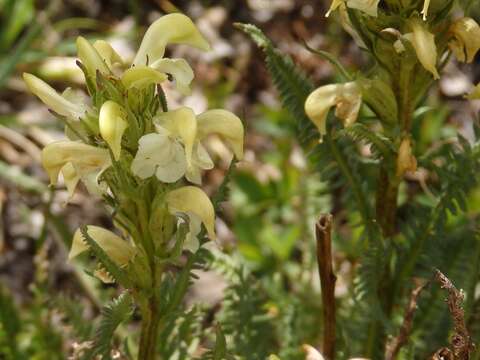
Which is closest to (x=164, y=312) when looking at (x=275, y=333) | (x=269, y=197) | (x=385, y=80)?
(x=385, y=80)

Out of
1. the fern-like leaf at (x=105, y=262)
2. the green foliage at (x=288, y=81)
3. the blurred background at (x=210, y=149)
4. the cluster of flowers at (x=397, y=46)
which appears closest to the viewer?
the fern-like leaf at (x=105, y=262)

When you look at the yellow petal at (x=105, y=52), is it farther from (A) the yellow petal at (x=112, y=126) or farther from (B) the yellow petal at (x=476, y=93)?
(B) the yellow petal at (x=476, y=93)

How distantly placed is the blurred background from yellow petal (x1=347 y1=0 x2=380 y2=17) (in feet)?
2.47

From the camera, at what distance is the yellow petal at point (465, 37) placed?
1.34 metres

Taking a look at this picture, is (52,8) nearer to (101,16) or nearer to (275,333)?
(101,16)

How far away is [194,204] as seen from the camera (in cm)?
120

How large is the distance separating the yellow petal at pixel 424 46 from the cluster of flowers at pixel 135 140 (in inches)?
10.9

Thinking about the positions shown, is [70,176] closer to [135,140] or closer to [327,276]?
[135,140]

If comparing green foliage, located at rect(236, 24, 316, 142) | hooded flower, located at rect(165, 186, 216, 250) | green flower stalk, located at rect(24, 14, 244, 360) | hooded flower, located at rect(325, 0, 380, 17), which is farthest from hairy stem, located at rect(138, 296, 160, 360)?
hooded flower, located at rect(325, 0, 380, 17)

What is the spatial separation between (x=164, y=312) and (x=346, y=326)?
1.80 feet

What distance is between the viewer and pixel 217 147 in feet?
9.44

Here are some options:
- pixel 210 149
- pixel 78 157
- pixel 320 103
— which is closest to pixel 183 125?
pixel 78 157

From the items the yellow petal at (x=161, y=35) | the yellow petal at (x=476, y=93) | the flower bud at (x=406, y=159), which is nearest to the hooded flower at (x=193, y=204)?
the yellow petal at (x=161, y=35)

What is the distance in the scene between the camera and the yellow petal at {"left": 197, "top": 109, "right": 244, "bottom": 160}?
1.22 m
